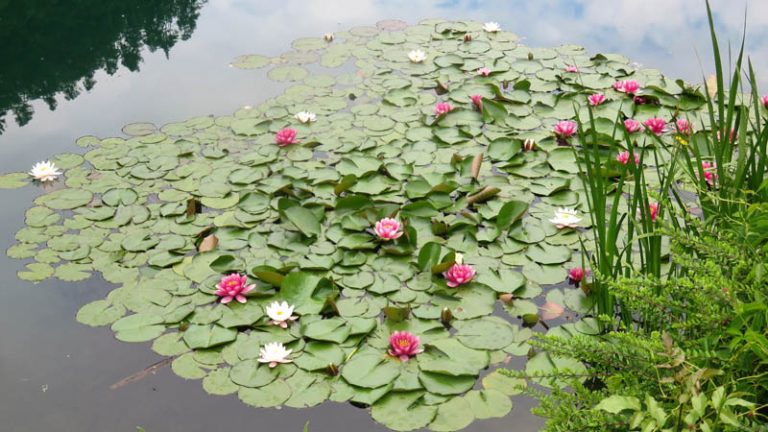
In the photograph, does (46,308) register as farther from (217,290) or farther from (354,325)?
(354,325)

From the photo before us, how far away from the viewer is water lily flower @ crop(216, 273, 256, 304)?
103 inches

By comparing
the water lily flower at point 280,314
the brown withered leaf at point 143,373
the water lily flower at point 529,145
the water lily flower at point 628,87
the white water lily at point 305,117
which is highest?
the water lily flower at point 628,87

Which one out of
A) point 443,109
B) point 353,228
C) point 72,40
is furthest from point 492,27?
point 72,40

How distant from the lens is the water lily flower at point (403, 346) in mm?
2348

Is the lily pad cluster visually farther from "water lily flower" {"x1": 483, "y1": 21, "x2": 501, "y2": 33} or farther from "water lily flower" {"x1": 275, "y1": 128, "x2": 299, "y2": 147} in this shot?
"water lily flower" {"x1": 483, "y1": 21, "x2": 501, "y2": 33}

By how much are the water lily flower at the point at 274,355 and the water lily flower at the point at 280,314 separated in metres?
0.13

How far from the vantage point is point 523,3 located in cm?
553

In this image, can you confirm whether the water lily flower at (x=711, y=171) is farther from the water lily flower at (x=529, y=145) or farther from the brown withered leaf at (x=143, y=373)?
the brown withered leaf at (x=143, y=373)

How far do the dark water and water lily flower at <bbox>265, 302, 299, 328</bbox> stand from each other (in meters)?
0.31

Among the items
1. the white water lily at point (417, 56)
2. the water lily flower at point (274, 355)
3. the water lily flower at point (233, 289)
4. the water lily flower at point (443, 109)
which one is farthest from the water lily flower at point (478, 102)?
the water lily flower at point (274, 355)

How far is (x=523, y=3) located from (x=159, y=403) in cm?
428

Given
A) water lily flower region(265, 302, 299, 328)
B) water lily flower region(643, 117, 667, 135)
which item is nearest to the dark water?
water lily flower region(265, 302, 299, 328)

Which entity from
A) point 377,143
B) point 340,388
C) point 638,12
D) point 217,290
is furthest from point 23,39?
point 638,12

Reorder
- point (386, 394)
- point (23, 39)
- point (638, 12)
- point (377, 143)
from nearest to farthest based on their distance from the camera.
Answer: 1. point (386, 394)
2. point (377, 143)
3. point (23, 39)
4. point (638, 12)
